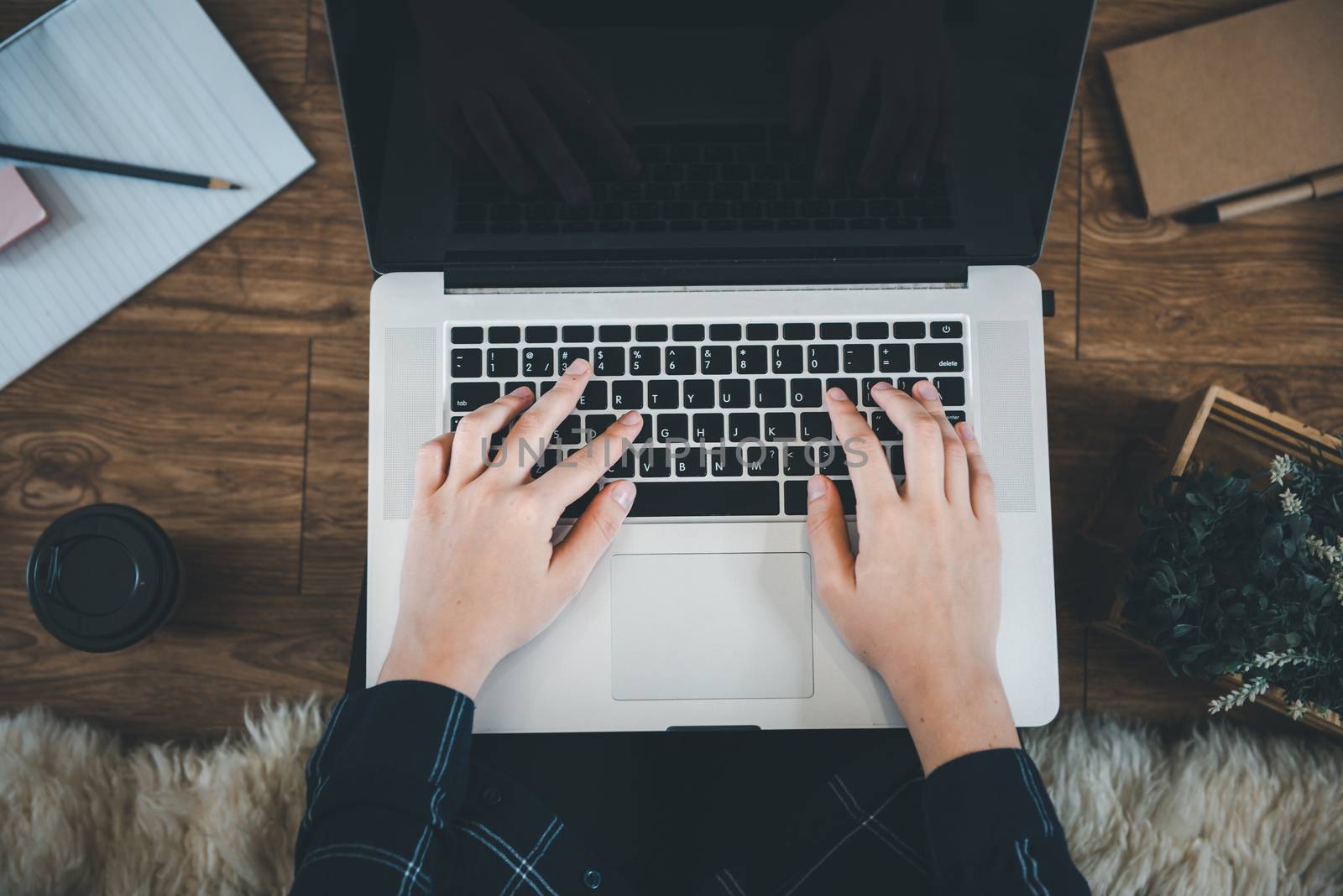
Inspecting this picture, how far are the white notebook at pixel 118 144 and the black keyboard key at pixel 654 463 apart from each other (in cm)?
46

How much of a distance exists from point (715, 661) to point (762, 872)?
19 cm

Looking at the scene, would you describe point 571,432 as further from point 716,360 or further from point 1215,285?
point 1215,285

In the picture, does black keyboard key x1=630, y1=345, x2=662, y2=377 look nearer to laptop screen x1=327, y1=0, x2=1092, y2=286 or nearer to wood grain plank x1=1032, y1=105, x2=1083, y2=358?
laptop screen x1=327, y1=0, x2=1092, y2=286

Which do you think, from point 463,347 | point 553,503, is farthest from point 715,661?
point 463,347

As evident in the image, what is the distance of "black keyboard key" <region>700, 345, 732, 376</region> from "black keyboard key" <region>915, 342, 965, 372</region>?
0.15 metres

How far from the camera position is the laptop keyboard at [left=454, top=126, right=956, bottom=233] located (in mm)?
679

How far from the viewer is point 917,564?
650 mm

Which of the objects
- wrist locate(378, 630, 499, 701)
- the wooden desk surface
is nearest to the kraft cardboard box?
the wooden desk surface

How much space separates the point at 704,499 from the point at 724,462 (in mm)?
34

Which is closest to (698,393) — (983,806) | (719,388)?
(719,388)

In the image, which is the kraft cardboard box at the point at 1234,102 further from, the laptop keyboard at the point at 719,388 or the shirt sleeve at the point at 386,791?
the shirt sleeve at the point at 386,791

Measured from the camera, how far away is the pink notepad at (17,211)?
0.78m

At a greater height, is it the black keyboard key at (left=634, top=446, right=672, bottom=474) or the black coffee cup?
the black keyboard key at (left=634, top=446, right=672, bottom=474)

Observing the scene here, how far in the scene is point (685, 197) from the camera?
69 cm
